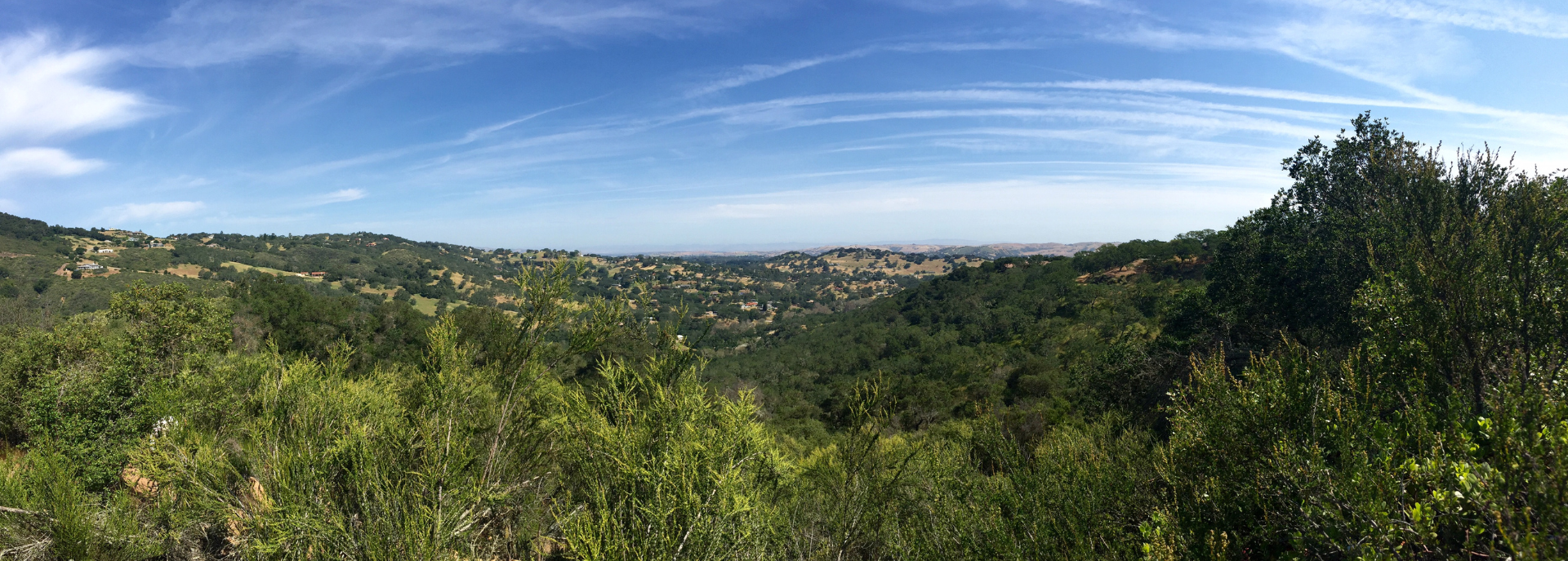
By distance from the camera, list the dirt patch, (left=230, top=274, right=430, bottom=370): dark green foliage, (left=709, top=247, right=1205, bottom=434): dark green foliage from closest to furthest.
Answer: (left=709, top=247, right=1205, bottom=434): dark green foliage < (left=230, top=274, right=430, bottom=370): dark green foliage < the dirt patch

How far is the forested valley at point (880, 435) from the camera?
15.6 feet

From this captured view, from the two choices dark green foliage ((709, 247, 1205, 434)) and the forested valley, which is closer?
the forested valley

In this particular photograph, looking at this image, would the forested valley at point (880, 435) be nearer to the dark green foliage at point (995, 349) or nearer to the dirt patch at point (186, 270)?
the dark green foliage at point (995, 349)

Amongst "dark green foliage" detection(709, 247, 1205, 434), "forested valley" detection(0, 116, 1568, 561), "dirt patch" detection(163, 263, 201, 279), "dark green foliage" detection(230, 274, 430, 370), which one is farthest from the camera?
"dirt patch" detection(163, 263, 201, 279)

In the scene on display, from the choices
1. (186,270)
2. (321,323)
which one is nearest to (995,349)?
(321,323)

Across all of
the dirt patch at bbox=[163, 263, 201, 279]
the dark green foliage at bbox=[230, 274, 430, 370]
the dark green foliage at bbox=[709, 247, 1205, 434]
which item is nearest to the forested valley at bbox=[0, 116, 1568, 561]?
the dark green foliage at bbox=[709, 247, 1205, 434]

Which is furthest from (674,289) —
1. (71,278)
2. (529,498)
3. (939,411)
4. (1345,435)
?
(1345,435)

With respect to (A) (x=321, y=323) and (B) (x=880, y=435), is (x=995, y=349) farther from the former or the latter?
(A) (x=321, y=323)

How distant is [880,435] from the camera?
6.22m

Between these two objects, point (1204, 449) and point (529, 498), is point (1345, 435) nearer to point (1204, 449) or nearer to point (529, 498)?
point (1204, 449)

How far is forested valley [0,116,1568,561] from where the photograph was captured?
4742mm

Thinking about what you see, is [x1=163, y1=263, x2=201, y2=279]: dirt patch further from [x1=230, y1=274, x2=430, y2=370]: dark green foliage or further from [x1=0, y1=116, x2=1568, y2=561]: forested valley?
[x1=0, y1=116, x2=1568, y2=561]: forested valley

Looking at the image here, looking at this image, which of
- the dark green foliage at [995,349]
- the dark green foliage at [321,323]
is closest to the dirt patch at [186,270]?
the dark green foliage at [321,323]

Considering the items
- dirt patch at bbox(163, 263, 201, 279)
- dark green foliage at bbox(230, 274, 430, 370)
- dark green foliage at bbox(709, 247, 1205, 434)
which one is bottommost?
dark green foliage at bbox(709, 247, 1205, 434)
